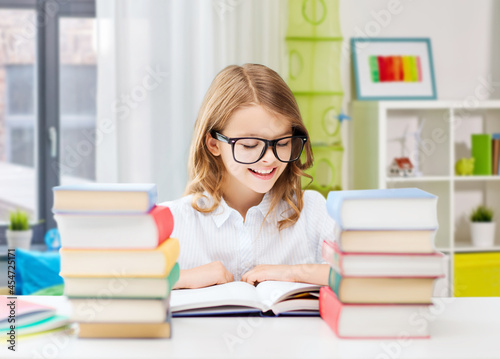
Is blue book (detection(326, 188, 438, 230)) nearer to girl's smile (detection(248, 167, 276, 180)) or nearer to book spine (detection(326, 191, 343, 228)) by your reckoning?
book spine (detection(326, 191, 343, 228))

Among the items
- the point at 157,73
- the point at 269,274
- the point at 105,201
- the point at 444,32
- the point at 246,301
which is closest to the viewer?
the point at 105,201

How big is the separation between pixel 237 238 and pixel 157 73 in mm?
1605

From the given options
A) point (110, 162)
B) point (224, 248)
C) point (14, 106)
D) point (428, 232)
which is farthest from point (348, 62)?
point (428, 232)

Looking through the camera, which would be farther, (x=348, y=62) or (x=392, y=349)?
(x=348, y=62)

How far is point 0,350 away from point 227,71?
3.14 feet

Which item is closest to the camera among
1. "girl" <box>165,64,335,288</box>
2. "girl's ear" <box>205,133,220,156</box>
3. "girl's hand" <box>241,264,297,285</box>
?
"girl's hand" <box>241,264,297,285</box>

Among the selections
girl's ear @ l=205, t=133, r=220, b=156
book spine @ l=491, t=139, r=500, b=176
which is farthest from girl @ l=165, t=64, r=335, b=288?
book spine @ l=491, t=139, r=500, b=176

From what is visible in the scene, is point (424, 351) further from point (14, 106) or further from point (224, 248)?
point (14, 106)

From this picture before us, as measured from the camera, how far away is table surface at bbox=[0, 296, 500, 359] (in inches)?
30.2

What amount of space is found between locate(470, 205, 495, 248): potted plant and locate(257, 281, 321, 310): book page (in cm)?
251

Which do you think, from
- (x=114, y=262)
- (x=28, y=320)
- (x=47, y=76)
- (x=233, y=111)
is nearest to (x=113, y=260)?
(x=114, y=262)

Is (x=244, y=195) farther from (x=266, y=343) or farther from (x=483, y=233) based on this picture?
(x=483, y=233)

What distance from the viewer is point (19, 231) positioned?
310 centimetres

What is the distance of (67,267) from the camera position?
0.80 metres
